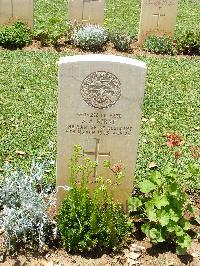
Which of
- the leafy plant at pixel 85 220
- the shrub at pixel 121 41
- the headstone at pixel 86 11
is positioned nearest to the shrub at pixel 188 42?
the shrub at pixel 121 41

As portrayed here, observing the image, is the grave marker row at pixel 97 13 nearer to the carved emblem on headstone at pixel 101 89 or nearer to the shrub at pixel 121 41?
the shrub at pixel 121 41

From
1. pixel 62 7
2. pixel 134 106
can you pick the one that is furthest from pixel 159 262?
pixel 62 7

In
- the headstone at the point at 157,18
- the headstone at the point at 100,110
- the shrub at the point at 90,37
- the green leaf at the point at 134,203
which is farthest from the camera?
the headstone at the point at 157,18

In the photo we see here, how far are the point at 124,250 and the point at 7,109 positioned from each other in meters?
3.40

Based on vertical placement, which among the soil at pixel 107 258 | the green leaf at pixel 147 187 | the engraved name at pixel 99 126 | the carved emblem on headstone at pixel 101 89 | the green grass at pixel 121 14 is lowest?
the soil at pixel 107 258

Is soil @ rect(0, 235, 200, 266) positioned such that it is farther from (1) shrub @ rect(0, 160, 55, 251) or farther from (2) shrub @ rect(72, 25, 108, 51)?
(2) shrub @ rect(72, 25, 108, 51)

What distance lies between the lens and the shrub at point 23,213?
4250 mm

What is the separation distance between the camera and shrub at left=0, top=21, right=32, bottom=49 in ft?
31.6

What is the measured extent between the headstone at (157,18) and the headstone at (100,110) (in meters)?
6.20

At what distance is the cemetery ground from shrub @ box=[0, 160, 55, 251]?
0.14 meters

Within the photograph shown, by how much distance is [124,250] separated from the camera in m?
4.52

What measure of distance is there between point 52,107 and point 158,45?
362cm

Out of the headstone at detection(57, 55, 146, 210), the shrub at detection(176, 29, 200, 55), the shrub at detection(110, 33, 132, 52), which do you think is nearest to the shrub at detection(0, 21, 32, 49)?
the shrub at detection(110, 33, 132, 52)

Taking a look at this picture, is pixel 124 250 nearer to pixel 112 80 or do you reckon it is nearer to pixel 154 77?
pixel 112 80
